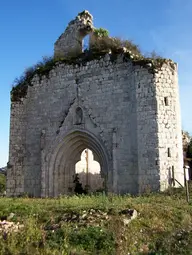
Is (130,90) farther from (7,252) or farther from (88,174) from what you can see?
(7,252)

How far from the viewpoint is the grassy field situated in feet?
21.3

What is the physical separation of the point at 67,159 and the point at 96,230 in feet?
30.9

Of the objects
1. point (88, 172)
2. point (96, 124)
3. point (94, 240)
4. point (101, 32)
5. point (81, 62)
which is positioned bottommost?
point (94, 240)

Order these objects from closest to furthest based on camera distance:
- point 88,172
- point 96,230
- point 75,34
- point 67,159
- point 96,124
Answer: point 96,230 < point 96,124 < point 67,159 < point 75,34 < point 88,172

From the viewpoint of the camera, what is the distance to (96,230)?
276 inches

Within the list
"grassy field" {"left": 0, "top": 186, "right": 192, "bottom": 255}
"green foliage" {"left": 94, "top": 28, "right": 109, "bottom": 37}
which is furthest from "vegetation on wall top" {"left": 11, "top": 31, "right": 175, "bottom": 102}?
"grassy field" {"left": 0, "top": 186, "right": 192, "bottom": 255}

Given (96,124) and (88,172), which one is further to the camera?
(88,172)

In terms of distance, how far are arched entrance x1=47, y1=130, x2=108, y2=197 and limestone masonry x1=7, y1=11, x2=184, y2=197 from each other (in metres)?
0.04

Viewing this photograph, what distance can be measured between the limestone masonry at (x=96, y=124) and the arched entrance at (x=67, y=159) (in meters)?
0.04

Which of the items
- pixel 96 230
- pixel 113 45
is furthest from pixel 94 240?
pixel 113 45

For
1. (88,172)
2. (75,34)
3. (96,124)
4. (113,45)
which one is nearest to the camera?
(96,124)

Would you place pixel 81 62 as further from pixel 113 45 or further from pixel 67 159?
pixel 67 159

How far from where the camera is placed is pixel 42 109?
16.6 m

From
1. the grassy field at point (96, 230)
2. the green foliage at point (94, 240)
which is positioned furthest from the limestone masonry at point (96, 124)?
the green foliage at point (94, 240)
